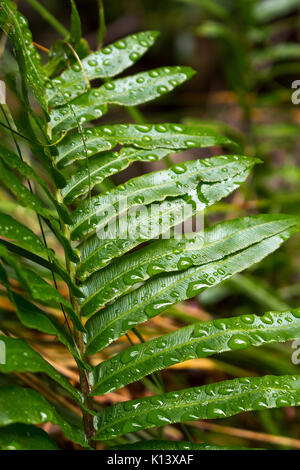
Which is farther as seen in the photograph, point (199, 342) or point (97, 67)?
point (97, 67)

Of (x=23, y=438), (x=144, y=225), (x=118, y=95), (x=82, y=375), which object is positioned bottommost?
(x=23, y=438)

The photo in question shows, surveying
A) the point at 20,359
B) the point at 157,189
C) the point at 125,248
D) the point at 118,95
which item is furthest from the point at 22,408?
the point at 118,95

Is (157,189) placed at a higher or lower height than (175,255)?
higher

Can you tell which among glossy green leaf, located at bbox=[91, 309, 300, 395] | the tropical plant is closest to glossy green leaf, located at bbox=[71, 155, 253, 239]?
the tropical plant

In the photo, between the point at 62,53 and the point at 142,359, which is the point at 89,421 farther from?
the point at 62,53

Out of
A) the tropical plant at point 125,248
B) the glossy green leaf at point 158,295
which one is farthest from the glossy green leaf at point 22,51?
the glossy green leaf at point 158,295

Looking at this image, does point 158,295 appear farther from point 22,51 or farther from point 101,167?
point 22,51
